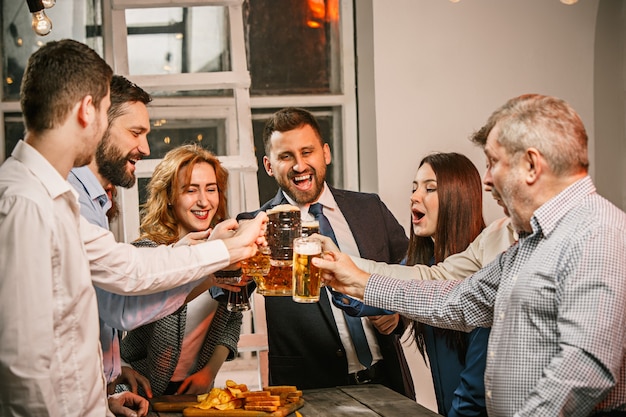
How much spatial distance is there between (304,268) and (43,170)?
0.95m

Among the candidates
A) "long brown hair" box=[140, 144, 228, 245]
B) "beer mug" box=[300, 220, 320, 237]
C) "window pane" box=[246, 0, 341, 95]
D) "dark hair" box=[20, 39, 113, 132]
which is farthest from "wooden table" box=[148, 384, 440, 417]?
"window pane" box=[246, 0, 341, 95]

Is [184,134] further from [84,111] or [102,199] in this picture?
[84,111]

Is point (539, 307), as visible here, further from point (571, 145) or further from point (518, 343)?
point (571, 145)

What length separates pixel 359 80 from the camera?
495 centimetres

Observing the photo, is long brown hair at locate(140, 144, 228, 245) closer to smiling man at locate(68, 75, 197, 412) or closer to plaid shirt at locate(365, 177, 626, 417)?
smiling man at locate(68, 75, 197, 412)

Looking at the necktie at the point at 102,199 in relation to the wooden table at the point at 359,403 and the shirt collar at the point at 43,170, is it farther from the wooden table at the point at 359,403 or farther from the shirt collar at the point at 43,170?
the wooden table at the point at 359,403

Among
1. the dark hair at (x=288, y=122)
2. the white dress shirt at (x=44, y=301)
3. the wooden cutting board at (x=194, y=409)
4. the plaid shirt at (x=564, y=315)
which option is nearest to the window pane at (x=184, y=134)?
the dark hair at (x=288, y=122)

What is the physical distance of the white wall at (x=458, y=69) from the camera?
4.64m

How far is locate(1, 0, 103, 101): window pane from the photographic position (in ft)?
15.8

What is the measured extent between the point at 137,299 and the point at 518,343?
4.24ft

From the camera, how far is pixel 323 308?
358 cm

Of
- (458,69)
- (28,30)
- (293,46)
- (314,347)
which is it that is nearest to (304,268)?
(314,347)

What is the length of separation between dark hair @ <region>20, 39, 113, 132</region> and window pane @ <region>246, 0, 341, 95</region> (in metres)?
2.79

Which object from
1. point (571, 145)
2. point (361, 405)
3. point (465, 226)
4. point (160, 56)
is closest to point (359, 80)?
point (160, 56)
